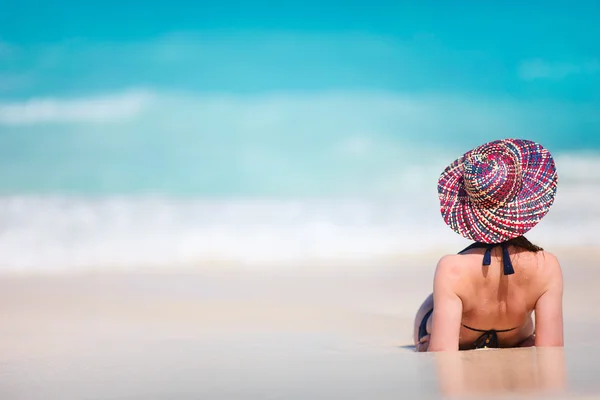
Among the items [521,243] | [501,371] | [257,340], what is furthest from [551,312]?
[257,340]

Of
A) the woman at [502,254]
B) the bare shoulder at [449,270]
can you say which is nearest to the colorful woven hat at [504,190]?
the woman at [502,254]

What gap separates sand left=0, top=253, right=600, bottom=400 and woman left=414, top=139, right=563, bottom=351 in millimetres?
151

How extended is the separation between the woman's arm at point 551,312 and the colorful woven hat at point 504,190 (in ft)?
0.51

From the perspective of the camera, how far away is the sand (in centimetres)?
188

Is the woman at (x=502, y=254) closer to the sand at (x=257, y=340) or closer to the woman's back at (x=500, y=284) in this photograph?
the woman's back at (x=500, y=284)

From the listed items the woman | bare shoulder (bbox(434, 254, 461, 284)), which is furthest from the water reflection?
bare shoulder (bbox(434, 254, 461, 284))

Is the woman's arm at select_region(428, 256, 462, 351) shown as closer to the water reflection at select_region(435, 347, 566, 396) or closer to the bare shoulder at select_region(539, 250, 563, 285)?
the water reflection at select_region(435, 347, 566, 396)

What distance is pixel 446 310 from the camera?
252cm

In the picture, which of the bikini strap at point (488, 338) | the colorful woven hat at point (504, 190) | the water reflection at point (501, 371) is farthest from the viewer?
the bikini strap at point (488, 338)

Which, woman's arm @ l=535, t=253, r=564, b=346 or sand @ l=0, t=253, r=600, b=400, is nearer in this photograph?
sand @ l=0, t=253, r=600, b=400

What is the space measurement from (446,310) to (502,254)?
0.86ft

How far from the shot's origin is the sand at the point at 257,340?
1877mm

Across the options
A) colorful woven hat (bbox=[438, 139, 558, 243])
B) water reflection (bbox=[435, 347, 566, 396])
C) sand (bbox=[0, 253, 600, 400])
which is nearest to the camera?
water reflection (bbox=[435, 347, 566, 396])

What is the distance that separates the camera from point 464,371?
200 cm
